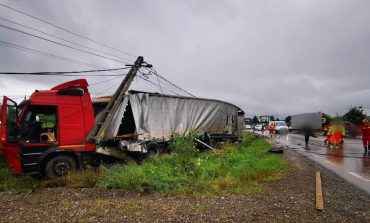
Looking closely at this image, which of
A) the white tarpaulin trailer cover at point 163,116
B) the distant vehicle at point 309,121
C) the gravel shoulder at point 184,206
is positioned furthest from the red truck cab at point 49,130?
the distant vehicle at point 309,121

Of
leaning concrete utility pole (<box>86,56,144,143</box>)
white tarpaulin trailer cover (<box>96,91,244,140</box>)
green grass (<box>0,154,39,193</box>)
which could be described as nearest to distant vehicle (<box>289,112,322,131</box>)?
white tarpaulin trailer cover (<box>96,91,244,140</box>)

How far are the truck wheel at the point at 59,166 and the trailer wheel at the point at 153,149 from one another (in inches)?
132

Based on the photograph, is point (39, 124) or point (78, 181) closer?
point (78, 181)

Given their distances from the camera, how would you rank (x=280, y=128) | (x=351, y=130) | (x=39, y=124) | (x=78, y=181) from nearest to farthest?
(x=78, y=181), (x=39, y=124), (x=351, y=130), (x=280, y=128)

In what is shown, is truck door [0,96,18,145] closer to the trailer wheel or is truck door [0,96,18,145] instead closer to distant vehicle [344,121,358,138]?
the trailer wheel

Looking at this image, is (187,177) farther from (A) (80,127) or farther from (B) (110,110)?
(B) (110,110)

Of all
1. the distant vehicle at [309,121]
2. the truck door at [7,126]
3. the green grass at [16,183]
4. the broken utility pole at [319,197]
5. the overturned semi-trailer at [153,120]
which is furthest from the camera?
the distant vehicle at [309,121]

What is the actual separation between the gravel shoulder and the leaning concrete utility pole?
3.17 m

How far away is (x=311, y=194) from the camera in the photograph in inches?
281

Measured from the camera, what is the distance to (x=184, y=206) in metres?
6.16

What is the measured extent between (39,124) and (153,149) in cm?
448

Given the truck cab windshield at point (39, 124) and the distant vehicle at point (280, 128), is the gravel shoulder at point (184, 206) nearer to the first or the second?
the truck cab windshield at point (39, 124)

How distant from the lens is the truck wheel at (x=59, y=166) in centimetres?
988

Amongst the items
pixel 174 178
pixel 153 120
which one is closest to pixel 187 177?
pixel 174 178
